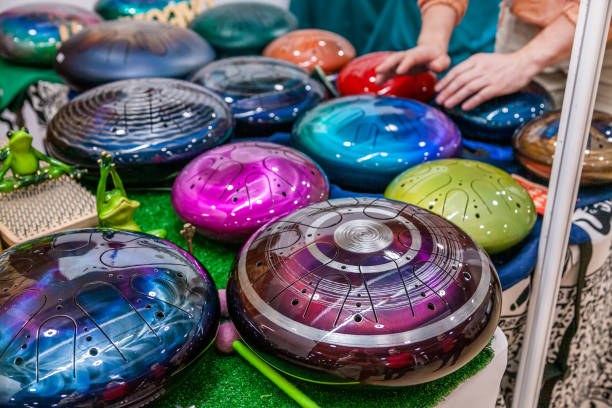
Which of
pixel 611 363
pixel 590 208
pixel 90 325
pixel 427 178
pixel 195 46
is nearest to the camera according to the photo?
pixel 90 325

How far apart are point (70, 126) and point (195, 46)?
2.06 feet

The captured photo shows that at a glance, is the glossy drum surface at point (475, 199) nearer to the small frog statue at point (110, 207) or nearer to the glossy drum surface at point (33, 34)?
the small frog statue at point (110, 207)

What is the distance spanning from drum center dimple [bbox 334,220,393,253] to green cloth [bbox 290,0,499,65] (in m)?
0.83

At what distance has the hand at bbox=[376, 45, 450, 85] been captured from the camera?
1.42m

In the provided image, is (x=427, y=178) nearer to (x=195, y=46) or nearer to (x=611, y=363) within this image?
(x=611, y=363)

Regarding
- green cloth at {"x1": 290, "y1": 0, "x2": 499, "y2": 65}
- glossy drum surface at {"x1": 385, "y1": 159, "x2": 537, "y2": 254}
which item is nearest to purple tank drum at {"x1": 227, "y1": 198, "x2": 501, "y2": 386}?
glossy drum surface at {"x1": 385, "y1": 159, "x2": 537, "y2": 254}

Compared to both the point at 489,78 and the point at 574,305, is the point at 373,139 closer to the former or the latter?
the point at 489,78

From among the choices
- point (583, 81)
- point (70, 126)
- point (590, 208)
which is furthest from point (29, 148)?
point (590, 208)

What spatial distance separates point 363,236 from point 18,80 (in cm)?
166

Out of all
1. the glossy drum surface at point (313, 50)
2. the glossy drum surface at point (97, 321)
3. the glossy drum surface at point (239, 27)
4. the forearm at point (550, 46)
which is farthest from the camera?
the glossy drum surface at point (239, 27)

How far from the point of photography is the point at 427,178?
3.28ft

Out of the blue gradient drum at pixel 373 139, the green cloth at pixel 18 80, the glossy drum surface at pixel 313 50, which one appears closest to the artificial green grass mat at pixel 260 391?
the blue gradient drum at pixel 373 139

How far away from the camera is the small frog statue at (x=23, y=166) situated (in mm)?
1023

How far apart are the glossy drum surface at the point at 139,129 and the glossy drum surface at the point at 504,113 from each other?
0.59 meters
